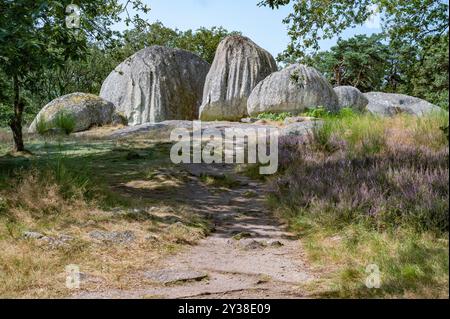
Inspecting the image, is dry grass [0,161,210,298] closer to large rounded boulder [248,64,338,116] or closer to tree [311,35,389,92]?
large rounded boulder [248,64,338,116]

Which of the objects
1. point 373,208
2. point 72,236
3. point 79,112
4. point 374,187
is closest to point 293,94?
point 79,112

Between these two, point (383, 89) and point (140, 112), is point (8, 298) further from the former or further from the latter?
point (383, 89)

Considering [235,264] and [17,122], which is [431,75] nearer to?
[17,122]

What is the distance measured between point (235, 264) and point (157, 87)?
19.9m

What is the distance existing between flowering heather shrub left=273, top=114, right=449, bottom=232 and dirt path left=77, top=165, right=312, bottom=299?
0.65 metres

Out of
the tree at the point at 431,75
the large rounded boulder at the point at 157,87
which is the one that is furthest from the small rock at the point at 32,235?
the large rounded boulder at the point at 157,87

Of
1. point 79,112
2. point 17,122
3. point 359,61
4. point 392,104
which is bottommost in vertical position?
point 17,122

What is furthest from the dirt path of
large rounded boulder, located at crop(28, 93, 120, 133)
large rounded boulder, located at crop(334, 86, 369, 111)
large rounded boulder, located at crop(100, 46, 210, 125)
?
large rounded boulder, located at crop(100, 46, 210, 125)

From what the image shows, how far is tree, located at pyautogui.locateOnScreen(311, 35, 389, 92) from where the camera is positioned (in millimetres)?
38594

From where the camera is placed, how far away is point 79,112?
63.2ft

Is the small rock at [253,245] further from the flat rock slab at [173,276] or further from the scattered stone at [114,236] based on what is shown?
the scattered stone at [114,236]

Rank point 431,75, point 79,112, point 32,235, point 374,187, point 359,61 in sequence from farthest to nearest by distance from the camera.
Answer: point 359,61
point 431,75
point 79,112
point 374,187
point 32,235

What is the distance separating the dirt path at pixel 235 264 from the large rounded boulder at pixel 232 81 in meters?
14.0

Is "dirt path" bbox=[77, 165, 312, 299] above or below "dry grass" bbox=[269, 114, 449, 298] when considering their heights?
below
